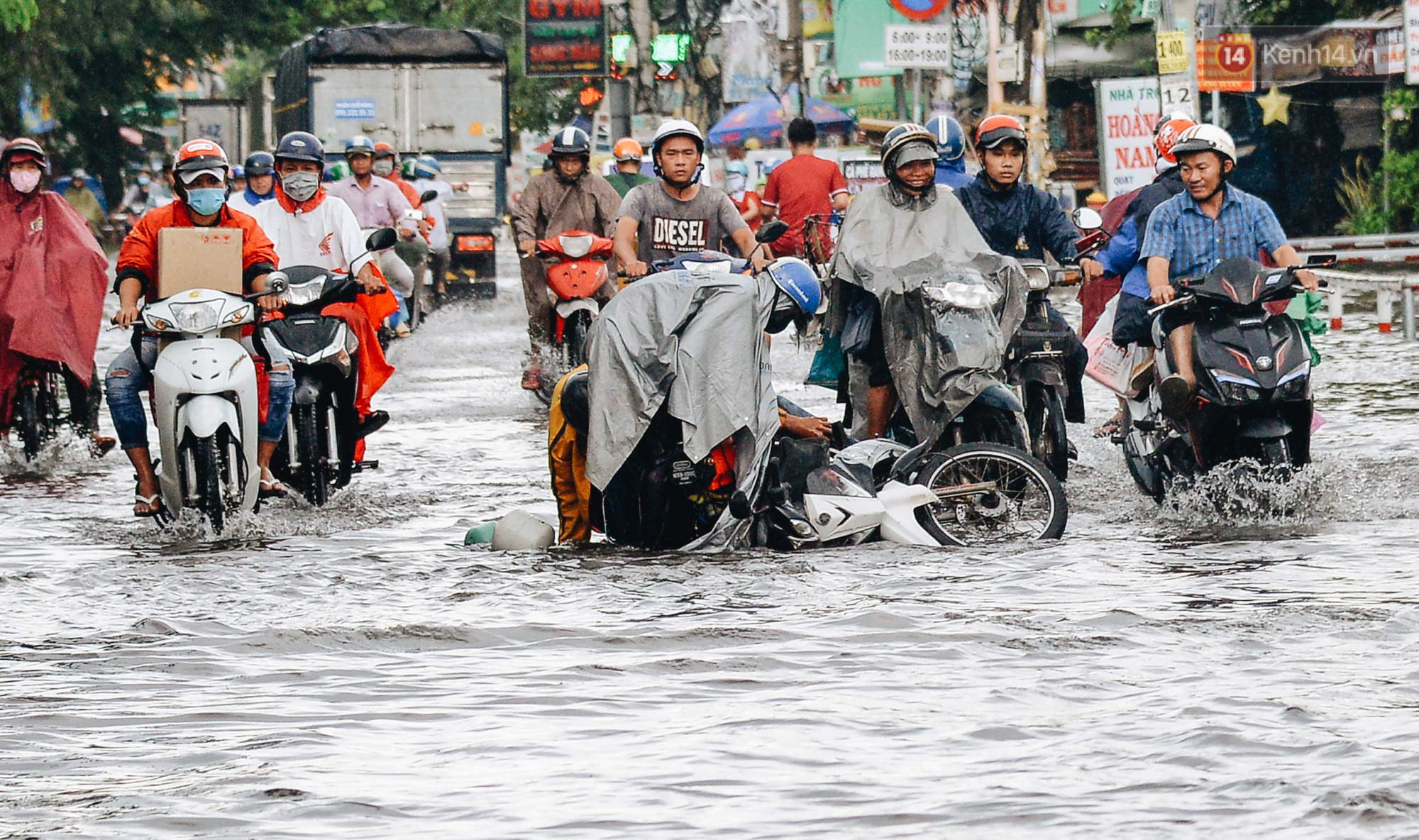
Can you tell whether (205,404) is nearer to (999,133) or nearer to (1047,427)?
(1047,427)

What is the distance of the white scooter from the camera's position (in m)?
8.85

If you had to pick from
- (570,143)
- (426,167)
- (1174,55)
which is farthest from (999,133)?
(426,167)

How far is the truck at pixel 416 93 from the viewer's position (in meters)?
30.1

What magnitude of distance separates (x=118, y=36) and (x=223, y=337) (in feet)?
113

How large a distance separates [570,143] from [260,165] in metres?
2.00

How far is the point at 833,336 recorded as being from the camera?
30.9ft

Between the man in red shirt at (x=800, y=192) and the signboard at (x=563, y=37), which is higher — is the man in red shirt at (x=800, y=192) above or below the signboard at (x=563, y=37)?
below

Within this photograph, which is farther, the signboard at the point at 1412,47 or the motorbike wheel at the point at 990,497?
the signboard at the point at 1412,47

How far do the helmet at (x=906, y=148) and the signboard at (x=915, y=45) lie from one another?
21.0 metres

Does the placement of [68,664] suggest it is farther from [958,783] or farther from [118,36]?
[118,36]

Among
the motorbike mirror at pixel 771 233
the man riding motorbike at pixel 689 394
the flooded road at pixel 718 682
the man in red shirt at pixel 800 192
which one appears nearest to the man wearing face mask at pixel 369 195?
the man in red shirt at pixel 800 192

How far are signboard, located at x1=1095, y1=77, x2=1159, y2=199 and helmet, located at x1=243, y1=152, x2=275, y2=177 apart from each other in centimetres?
1037

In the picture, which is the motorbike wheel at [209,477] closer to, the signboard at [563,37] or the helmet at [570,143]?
the helmet at [570,143]

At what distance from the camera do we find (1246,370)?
8.48m
